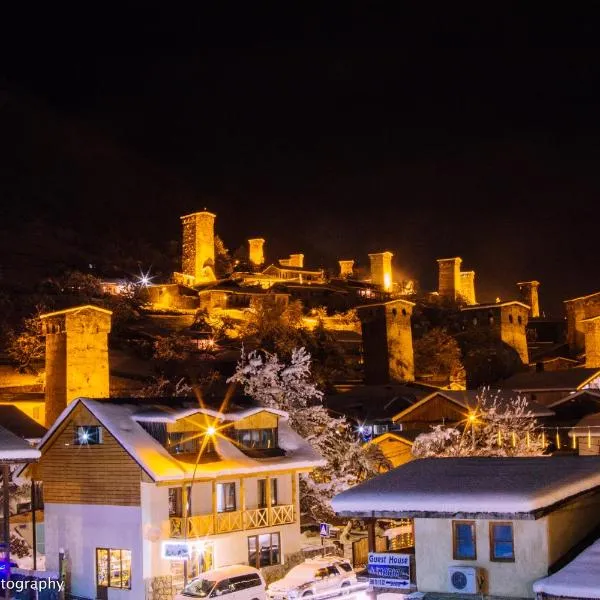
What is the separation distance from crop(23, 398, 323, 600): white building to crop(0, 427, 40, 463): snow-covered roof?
2.78 meters

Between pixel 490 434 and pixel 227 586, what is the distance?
83.1 ft

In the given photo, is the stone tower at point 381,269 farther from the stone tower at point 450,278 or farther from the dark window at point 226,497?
the dark window at point 226,497

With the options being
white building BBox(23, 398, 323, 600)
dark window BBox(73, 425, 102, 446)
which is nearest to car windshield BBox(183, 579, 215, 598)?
white building BBox(23, 398, 323, 600)

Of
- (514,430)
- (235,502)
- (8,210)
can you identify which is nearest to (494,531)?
(235,502)

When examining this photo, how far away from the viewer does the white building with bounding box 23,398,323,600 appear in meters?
29.6

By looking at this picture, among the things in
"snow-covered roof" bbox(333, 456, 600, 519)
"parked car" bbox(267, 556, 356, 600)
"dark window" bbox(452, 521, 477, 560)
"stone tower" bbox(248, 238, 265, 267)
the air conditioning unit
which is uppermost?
"stone tower" bbox(248, 238, 265, 267)

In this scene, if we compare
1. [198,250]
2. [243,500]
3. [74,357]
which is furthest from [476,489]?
[198,250]

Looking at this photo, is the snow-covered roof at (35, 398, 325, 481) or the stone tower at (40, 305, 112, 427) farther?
the stone tower at (40, 305, 112, 427)

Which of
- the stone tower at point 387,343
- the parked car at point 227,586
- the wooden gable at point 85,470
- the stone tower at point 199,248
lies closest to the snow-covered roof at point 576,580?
the parked car at point 227,586

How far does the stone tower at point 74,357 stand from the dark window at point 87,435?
19059 millimetres

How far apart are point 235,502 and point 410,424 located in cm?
2416

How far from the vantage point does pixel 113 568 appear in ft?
99.2

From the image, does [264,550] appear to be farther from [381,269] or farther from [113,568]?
[381,269]

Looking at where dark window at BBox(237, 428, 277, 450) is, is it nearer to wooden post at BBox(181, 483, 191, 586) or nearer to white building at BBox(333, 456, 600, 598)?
wooden post at BBox(181, 483, 191, 586)
